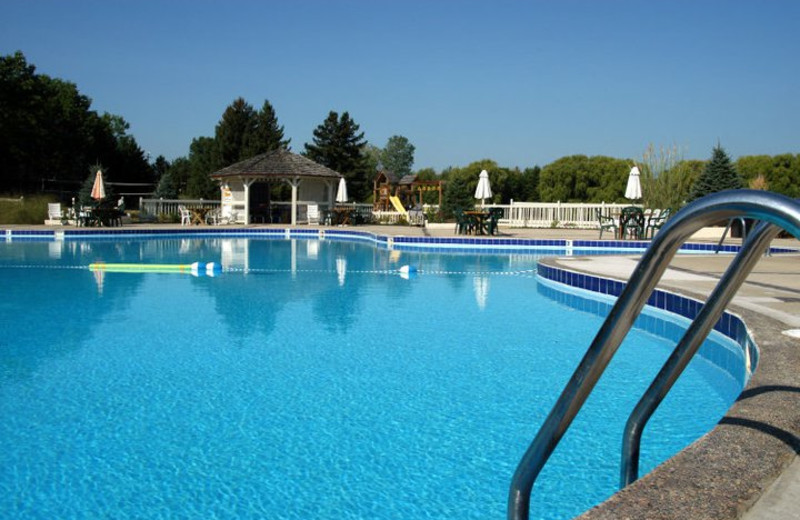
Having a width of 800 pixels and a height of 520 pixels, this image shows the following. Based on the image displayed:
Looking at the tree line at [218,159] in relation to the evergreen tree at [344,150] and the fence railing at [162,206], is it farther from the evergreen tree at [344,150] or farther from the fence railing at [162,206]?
the fence railing at [162,206]

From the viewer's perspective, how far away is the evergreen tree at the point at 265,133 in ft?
154

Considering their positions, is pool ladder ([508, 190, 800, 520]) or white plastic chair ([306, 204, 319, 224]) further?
white plastic chair ([306, 204, 319, 224])

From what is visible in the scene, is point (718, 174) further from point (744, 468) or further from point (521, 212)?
point (744, 468)

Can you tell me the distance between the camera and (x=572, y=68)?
33812mm

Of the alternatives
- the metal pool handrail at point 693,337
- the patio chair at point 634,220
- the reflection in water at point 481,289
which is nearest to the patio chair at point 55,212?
the reflection in water at point 481,289

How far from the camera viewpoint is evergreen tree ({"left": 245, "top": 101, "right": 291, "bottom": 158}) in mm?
46906

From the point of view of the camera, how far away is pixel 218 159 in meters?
49.1

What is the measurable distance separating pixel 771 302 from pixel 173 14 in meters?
27.7

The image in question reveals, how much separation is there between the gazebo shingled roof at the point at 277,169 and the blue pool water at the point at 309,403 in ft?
56.1

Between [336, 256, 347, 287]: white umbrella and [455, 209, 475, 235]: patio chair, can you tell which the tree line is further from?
[336, 256, 347, 287]: white umbrella

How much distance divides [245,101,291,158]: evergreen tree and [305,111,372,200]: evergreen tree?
2.93m

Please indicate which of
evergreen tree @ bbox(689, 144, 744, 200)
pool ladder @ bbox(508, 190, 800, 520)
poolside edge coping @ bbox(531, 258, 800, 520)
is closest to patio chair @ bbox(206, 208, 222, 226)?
evergreen tree @ bbox(689, 144, 744, 200)

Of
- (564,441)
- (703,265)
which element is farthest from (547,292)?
(564,441)

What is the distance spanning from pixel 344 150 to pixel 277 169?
22.3m
